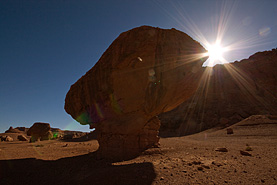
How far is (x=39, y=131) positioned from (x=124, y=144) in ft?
81.2

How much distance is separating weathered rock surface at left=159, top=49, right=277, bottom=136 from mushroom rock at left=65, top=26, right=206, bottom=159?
Answer: 2280cm

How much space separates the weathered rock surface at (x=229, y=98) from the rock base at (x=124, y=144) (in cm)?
2318

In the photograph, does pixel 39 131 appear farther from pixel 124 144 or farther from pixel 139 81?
pixel 139 81

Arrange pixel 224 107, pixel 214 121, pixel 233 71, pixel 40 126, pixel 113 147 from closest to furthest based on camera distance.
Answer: pixel 113 147
pixel 40 126
pixel 214 121
pixel 224 107
pixel 233 71

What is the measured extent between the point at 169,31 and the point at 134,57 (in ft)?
8.23

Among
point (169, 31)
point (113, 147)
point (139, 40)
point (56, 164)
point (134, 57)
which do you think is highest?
point (169, 31)

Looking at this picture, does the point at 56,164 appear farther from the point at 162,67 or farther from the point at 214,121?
the point at 214,121

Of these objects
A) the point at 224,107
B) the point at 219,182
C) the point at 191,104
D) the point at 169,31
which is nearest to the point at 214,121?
the point at 224,107

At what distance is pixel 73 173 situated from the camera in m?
5.87

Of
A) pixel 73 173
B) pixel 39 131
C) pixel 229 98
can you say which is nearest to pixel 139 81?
pixel 73 173

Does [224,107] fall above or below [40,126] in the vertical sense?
above

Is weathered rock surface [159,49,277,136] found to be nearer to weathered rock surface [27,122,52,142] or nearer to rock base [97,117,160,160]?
weathered rock surface [27,122,52,142]

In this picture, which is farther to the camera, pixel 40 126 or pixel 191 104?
pixel 191 104

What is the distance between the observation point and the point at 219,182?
3502 mm
